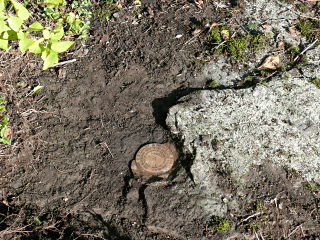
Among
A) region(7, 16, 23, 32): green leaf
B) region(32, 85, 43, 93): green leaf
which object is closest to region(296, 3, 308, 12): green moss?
region(32, 85, 43, 93): green leaf

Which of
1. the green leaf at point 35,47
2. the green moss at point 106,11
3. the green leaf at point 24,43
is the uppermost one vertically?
the green leaf at point 24,43

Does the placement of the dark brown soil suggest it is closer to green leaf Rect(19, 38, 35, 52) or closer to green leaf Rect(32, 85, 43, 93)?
green leaf Rect(32, 85, 43, 93)

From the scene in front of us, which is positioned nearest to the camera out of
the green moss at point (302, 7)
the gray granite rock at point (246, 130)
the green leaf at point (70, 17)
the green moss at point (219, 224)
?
the green moss at point (219, 224)

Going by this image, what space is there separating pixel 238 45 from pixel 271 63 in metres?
0.38

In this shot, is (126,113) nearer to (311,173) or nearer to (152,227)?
(152,227)

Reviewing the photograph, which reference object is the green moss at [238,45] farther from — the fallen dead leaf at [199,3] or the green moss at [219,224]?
the green moss at [219,224]

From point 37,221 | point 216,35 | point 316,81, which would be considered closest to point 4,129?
point 37,221

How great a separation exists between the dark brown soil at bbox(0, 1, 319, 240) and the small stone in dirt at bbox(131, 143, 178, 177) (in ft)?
0.28

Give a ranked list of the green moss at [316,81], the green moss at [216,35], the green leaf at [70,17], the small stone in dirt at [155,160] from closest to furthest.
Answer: the small stone in dirt at [155,160] → the green moss at [316,81] → the green moss at [216,35] → the green leaf at [70,17]

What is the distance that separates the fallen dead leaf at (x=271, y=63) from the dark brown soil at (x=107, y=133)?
626 mm

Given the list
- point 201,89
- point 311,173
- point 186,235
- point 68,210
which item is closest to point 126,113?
point 201,89

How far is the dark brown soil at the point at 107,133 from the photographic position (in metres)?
2.93

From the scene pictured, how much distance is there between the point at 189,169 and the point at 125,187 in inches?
20.7

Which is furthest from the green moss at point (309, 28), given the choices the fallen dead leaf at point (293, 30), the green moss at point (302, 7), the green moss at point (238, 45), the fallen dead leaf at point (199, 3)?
the fallen dead leaf at point (199, 3)
